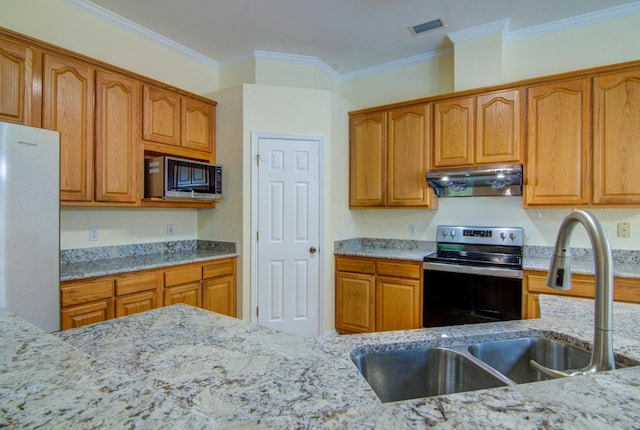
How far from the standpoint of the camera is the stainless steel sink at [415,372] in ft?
3.26

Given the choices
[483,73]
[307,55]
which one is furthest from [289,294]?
[483,73]

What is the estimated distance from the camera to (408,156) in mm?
3301

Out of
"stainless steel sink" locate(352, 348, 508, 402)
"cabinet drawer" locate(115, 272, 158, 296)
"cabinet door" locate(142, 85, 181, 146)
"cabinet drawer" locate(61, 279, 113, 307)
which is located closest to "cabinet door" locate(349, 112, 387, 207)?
"cabinet door" locate(142, 85, 181, 146)

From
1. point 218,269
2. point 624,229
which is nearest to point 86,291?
point 218,269

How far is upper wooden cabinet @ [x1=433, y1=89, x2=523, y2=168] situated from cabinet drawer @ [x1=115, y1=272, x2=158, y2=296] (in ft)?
8.81

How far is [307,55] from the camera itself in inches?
142

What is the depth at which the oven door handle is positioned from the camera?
2550 mm

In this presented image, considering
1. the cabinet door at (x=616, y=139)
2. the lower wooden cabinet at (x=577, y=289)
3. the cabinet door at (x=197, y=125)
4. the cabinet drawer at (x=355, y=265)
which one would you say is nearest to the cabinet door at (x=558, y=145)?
the cabinet door at (x=616, y=139)

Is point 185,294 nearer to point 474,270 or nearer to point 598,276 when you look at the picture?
point 474,270

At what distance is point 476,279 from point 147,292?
2.63 metres

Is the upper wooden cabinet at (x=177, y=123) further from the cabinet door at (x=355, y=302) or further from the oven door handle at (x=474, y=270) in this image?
the oven door handle at (x=474, y=270)

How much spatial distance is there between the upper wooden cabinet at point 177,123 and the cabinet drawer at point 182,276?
108 cm

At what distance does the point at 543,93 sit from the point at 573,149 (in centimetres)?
52

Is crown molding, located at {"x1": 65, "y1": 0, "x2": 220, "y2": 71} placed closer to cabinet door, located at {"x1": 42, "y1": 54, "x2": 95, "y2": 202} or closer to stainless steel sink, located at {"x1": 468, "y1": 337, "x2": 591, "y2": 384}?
cabinet door, located at {"x1": 42, "y1": 54, "x2": 95, "y2": 202}
